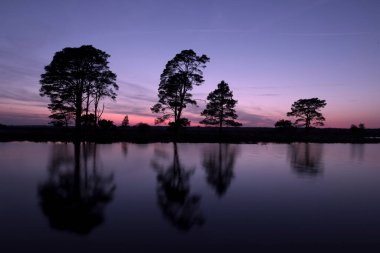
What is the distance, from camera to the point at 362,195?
34.6 feet

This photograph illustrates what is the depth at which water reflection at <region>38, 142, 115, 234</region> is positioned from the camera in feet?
22.2

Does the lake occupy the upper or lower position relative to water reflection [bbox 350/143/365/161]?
lower

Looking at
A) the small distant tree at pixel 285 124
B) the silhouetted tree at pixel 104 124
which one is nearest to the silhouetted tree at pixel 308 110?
the small distant tree at pixel 285 124

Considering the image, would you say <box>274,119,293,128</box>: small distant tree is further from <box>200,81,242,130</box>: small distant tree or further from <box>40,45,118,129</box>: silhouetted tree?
<box>40,45,118,129</box>: silhouetted tree

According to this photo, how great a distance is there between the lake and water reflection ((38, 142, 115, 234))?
3 centimetres

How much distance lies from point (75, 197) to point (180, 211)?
360cm

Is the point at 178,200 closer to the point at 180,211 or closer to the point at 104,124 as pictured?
the point at 180,211

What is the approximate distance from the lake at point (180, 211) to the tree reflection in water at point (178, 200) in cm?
3

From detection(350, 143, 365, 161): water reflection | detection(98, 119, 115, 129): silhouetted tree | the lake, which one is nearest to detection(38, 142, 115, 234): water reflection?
the lake

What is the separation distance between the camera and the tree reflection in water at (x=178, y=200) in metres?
7.11

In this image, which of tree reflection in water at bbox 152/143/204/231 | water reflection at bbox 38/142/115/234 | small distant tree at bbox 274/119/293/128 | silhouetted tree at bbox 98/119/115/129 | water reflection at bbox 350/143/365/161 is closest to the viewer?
water reflection at bbox 38/142/115/234

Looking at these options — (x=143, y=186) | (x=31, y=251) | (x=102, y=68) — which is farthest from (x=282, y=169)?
(x=102, y=68)

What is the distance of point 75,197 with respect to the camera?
8.97m

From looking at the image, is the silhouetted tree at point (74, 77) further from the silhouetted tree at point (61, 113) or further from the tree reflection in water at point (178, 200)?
the tree reflection in water at point (178, 200)
